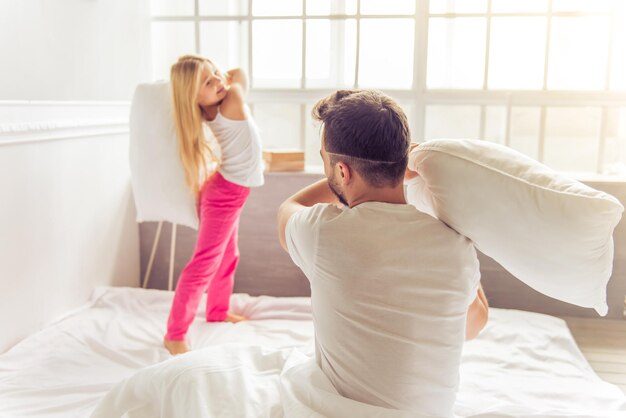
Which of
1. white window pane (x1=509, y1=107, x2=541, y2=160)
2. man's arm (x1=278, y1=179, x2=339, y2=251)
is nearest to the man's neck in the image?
man's arm (x1=278, y1=179, x2=339, y2=251)

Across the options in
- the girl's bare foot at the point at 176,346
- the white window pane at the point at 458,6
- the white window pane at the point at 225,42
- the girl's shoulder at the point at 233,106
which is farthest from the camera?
the white window pane at the point at 225,42

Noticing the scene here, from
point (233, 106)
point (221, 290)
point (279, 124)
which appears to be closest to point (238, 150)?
point (233, 106)

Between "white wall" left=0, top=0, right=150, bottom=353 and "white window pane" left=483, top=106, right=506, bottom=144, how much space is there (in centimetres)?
184

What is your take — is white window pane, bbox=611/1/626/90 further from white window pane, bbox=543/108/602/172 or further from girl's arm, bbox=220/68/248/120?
girl's arm, bbox=220/68/248/120

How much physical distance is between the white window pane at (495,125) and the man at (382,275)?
221 centimetres

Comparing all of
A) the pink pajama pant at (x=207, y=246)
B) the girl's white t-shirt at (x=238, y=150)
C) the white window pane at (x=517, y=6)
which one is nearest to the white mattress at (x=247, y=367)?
the pink pajama pant at (x=207, y=246)

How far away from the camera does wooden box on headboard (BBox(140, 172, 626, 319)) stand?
118 inches

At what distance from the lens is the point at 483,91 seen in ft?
10.5

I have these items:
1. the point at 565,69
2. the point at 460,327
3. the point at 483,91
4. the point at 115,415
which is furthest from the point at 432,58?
the point at 115,415

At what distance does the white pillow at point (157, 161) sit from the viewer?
8.04 ft

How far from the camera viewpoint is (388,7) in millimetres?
3283

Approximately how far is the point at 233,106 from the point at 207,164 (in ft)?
0.95

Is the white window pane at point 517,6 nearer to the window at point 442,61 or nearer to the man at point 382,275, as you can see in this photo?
the window at point 442,61

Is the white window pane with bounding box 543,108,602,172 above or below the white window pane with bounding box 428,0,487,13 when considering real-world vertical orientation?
below
